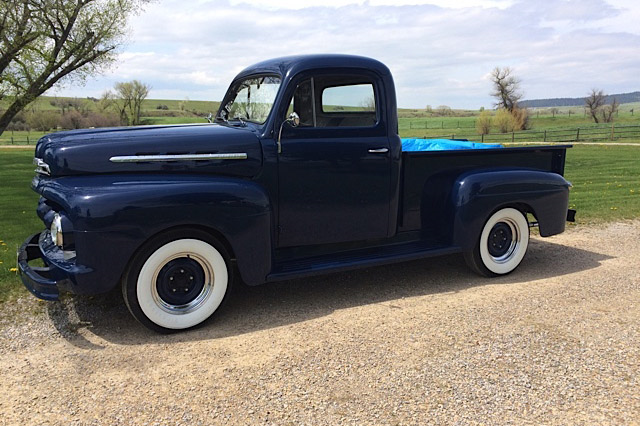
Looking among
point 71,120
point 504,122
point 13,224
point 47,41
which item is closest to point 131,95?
point 71,120

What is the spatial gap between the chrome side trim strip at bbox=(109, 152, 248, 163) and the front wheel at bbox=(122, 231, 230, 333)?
0.57 m

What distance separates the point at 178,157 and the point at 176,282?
94 centimetres

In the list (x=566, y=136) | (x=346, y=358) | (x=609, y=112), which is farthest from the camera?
(x=609, y=112)

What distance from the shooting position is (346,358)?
3.41 m

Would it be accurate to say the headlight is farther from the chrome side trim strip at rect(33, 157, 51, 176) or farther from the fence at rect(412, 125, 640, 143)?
the fence at rect(412, 125, 640, 143)

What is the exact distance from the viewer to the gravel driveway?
9.24 feet

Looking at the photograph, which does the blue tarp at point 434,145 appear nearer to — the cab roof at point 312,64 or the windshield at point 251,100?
the cab roof at point 312,64

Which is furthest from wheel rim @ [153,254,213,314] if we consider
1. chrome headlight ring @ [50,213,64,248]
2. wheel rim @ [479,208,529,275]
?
wheel rim @ [479,208,529,275]

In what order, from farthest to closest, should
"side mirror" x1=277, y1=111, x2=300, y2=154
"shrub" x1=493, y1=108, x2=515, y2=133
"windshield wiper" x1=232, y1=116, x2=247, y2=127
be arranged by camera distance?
"shrub" x1=493, y1=108, x2=515, y2=133
"windshield wiper" x1=232, y1=116, x2=247, y2=127
"side mirror" x1=277, y1=111, x2=300, y2=154

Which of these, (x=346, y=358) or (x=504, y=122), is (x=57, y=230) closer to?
(x=346, y=358)

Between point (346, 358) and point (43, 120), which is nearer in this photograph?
point (346, 358)

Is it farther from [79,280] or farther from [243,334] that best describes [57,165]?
[243,334]

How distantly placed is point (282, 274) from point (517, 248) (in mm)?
2689

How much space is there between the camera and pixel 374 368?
328 centimetres
